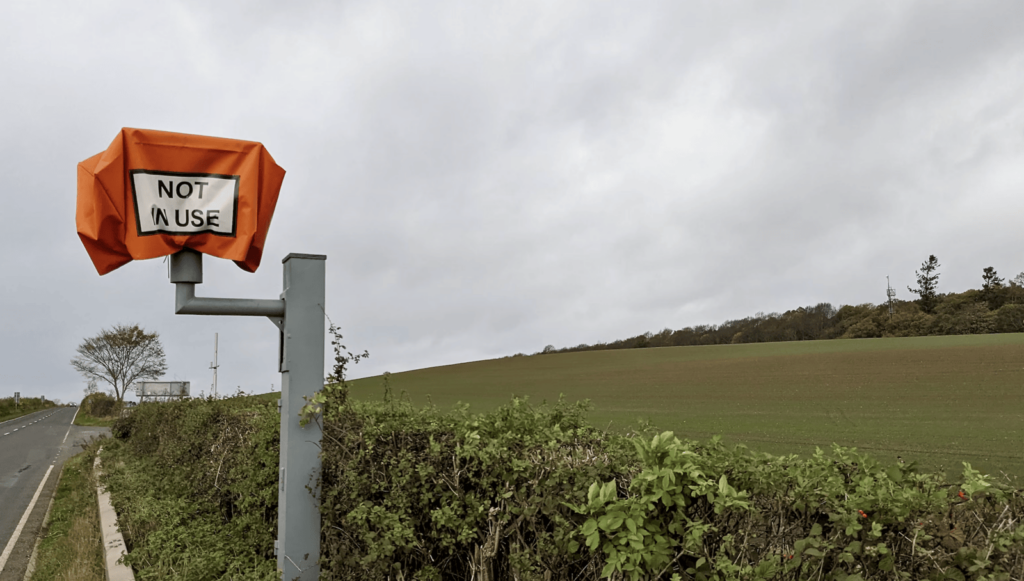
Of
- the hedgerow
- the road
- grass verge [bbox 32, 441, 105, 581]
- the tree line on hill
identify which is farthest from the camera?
the tree line on hill

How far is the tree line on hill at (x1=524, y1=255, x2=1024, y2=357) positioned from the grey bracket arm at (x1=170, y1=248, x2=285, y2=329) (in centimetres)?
6237

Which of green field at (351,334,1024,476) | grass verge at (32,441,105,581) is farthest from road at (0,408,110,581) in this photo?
green field at (351,334,1024,476)

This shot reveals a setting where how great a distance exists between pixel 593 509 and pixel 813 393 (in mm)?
30691

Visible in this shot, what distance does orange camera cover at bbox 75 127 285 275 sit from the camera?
4.31 m

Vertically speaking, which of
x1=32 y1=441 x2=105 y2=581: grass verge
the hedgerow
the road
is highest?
the hedgerow

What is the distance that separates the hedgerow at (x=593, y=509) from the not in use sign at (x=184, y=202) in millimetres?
1481

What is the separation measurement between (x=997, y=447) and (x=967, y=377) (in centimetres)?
1540

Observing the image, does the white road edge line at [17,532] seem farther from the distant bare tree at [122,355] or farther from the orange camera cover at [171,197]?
the distant bare tree at [122,355]

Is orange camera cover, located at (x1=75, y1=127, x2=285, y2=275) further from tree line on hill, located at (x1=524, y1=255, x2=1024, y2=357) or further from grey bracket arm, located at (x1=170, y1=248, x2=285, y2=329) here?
tree line on hill, located at (x1=524, y1=255, x2=1024, y2=357)

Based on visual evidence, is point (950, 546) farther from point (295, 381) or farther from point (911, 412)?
point (911, 412)

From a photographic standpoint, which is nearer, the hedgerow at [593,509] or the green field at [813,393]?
the hedgerow at [593,509]

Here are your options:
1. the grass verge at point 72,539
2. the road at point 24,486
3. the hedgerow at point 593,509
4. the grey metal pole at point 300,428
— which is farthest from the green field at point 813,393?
the road at point 24,486

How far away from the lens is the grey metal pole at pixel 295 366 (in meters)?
4.33

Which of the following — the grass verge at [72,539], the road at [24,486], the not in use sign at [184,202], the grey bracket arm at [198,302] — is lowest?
the road at [24,486]
